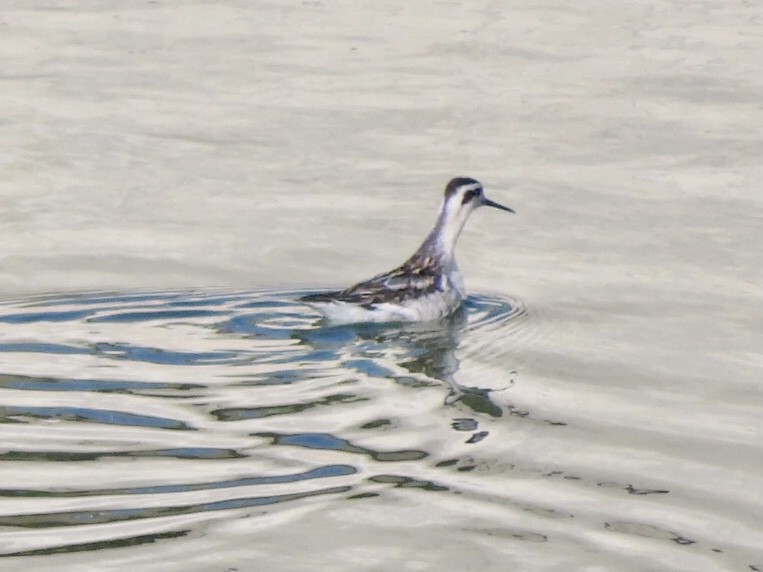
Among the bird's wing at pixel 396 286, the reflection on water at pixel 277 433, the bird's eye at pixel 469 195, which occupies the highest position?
the bird's eye at pixel 469 195

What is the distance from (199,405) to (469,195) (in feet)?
14.2

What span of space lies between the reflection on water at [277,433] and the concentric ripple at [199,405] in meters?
0.02

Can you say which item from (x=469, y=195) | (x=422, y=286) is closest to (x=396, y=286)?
(x=422, y=286)

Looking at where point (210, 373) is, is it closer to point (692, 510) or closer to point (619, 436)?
point (619, 436)

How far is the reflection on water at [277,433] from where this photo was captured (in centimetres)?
766

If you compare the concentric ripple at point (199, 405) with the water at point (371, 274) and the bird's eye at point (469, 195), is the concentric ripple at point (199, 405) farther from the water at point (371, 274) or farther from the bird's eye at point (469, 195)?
the bird's eye at point (469, 195)

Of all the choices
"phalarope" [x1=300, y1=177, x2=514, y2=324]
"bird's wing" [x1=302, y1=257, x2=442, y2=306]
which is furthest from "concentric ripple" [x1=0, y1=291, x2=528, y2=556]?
"bird's wing" [x1=302, y1=257, x2=442, y2=306]

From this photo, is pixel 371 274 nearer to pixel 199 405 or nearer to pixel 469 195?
pixel 469 195

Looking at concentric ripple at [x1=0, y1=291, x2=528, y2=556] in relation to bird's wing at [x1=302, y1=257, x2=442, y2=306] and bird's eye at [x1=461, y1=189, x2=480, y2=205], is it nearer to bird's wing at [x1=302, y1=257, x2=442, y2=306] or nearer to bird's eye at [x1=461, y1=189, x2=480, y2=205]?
bird's wing at [x1=302, y1=257, x2=442, y2=306]

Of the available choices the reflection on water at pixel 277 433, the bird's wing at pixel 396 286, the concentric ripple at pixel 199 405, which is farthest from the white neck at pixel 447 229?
the reflection on water at pixel 277 433

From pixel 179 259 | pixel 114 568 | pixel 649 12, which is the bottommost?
pixel 114 568

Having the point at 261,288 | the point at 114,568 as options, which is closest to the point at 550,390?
the point at 261,288

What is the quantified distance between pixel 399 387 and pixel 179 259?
3197mm

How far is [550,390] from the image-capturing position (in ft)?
33.0
